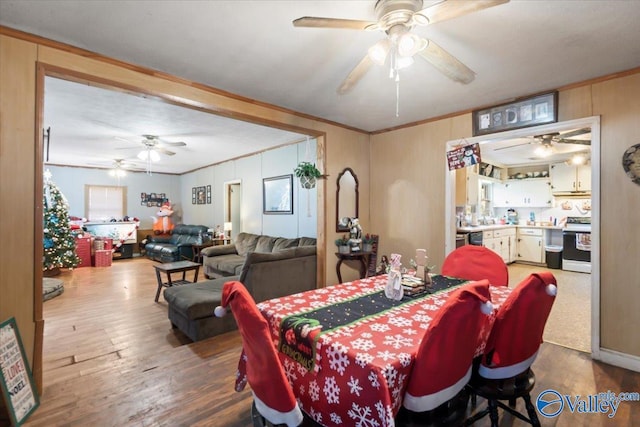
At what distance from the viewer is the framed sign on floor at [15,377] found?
5.70 ft

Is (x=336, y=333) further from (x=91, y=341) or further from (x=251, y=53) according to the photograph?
(x=91, y=341)

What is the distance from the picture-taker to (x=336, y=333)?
1.29m

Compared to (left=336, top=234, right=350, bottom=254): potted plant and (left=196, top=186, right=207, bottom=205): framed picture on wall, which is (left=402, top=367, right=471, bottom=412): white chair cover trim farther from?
(left=196, top=186, right=207, bottom=205): framed picture on wall

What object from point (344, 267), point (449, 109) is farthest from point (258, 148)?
point (449, 109)

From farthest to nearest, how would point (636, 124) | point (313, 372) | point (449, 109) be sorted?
point (449, 109) < point (636, 124) < point (313, 372)

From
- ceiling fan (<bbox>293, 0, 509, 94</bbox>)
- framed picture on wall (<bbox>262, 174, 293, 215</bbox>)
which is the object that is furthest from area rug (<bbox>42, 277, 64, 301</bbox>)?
ceiling fan (<bbox>293, 0, 509, 94</bbox>)

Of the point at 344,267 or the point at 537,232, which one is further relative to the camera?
the point at 537,232

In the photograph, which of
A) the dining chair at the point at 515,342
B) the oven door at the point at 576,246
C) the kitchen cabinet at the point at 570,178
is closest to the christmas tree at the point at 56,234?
the dining chair at the point at 515,342

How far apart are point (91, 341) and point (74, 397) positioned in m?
1.05

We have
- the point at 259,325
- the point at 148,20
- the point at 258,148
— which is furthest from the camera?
the point at 258,148

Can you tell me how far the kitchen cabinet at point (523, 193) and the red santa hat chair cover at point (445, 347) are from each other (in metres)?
7.17

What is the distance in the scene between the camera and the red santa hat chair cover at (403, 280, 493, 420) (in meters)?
1.07

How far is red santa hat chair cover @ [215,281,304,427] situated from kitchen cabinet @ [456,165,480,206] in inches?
188

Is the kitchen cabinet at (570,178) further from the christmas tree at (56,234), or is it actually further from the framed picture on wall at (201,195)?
the christmas tree at (56,234)
